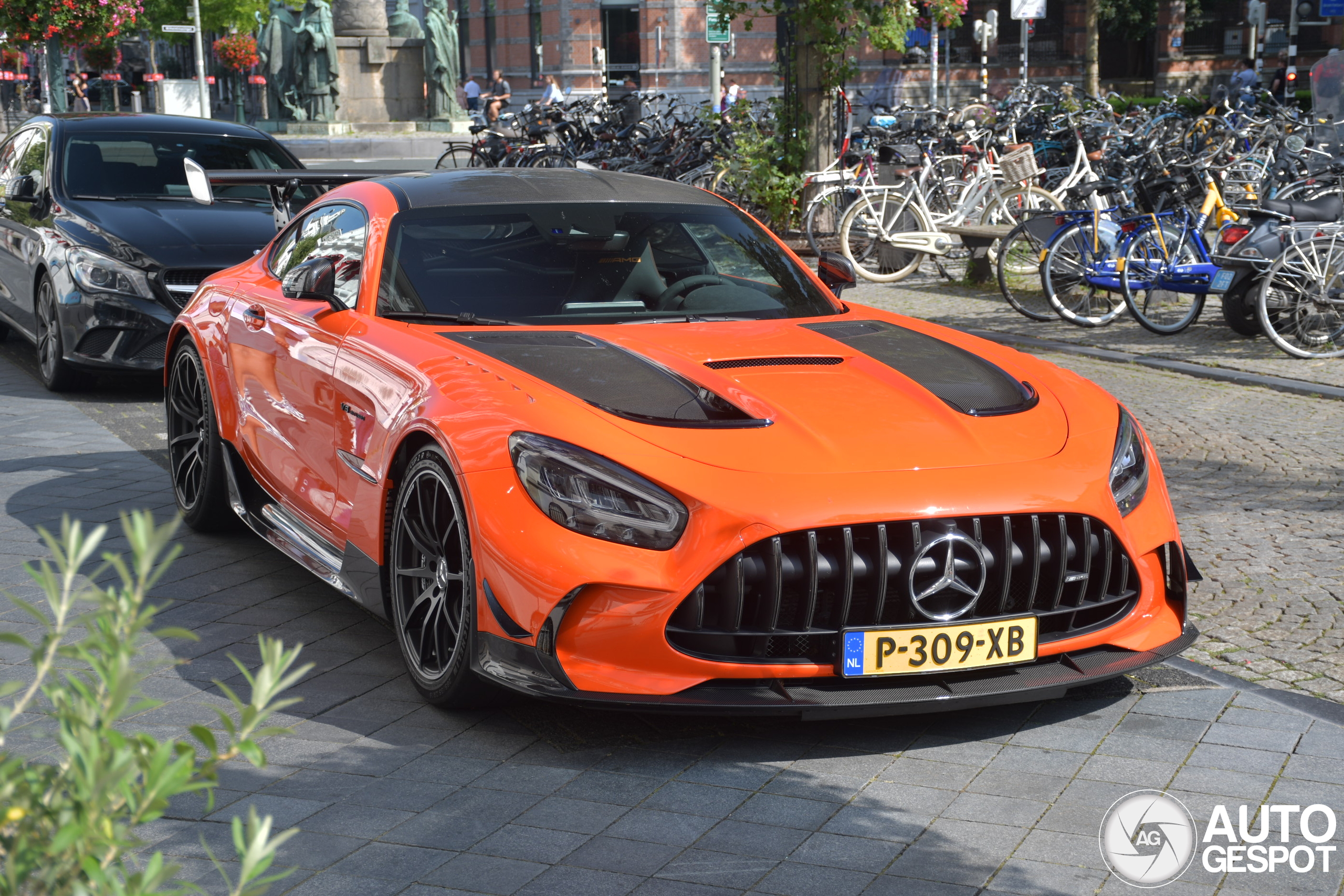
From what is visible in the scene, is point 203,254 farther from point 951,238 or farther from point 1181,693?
point 951,238

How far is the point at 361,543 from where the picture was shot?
4344 millimetres

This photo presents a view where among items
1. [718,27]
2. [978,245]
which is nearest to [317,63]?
[718,27]

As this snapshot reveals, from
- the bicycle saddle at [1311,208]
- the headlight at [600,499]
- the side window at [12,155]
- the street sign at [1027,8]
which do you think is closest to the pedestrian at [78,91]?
the street sign at [1027,8]

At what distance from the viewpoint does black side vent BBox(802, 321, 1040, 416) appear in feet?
13.4

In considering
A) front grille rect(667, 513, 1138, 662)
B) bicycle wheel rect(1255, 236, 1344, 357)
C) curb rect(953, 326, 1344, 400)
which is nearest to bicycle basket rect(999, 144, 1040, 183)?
curb rect(953, 326, 1344, 400)

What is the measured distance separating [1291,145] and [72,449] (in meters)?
13.8

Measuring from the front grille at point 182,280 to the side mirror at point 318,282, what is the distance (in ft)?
13.3

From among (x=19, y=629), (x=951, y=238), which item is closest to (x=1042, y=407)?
(x=19, y=629)

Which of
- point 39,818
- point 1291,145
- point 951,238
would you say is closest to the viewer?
point 39,818

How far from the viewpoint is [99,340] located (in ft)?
28.1

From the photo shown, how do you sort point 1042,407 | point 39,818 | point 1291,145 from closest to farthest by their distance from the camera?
point 39,818 → point 1042,407 → point 1291,145

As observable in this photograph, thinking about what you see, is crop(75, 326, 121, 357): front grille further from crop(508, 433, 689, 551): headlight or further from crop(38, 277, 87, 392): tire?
crop(508, 433, 689, 551): headlight

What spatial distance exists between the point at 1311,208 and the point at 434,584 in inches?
335

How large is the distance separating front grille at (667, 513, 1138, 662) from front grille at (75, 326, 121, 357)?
20.1 feet
